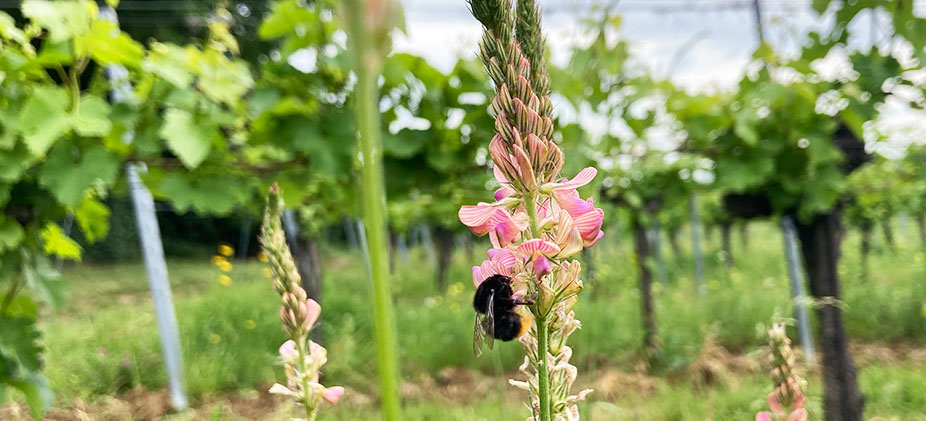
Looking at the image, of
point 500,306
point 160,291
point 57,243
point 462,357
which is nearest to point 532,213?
point 500,306

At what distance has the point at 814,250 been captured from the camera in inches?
133

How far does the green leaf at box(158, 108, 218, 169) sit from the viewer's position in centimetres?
222

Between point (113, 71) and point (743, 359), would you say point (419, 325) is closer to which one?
point (743, 359)

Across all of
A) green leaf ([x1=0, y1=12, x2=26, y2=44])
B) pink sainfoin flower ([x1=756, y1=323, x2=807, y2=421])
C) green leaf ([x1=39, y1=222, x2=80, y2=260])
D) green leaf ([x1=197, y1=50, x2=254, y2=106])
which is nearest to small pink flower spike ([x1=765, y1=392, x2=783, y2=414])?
pink sainfoin flower ([x1=756, y1=323, x2=807, y2=421])

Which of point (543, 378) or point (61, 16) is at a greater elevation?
point (61, 16)

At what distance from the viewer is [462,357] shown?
239 inches

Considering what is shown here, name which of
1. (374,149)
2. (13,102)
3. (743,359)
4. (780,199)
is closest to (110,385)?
(13,102)

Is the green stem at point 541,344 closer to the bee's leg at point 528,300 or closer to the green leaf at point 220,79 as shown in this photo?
the bee's leg at point 528,300

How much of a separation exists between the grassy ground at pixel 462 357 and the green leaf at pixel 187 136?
3.42ft

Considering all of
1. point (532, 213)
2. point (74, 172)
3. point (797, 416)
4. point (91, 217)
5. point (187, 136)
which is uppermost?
point (187, 136)

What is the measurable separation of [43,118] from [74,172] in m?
0.24

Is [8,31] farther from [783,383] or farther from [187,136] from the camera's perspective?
[783,383]

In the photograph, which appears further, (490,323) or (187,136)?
(187,136)

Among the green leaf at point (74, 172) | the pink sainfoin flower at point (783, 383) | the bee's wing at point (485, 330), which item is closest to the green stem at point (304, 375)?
the bee's wing at point (485, 330)
